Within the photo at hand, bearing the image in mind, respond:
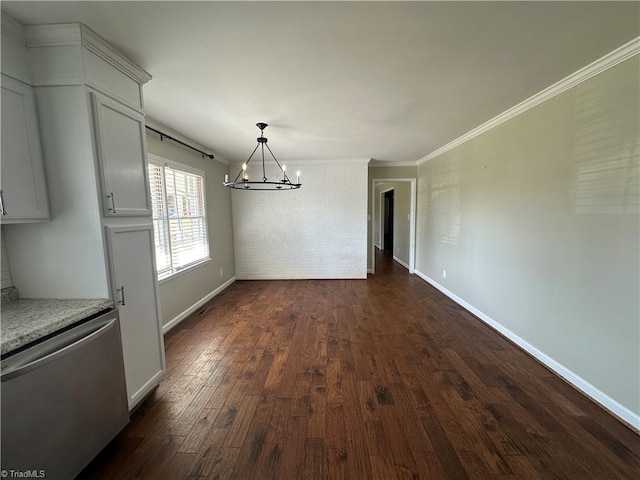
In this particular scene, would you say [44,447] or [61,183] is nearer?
[44,447]

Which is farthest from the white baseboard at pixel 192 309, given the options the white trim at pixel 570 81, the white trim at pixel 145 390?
the white trim at pixel 570 81

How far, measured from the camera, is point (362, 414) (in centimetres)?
176

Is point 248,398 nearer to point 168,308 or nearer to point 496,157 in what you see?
point 168,308

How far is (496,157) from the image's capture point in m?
2.93

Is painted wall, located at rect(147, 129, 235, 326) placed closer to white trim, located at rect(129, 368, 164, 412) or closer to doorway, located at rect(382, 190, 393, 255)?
white trim, located at rect(129, 368, 164, 412)

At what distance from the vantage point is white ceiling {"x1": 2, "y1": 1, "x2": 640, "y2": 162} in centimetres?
133

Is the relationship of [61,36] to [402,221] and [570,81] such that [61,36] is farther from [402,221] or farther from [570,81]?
[402,221]

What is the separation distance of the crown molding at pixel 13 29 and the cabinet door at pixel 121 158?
434 mm

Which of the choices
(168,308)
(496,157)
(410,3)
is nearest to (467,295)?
(496,157)

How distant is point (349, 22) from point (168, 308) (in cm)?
334

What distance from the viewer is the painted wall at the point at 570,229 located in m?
1.68

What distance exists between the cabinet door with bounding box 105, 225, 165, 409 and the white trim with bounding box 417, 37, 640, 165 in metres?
3.47


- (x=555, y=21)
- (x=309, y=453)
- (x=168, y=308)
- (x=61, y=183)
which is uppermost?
(x=555, y=21)

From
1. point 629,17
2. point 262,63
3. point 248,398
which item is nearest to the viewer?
point 629,17
